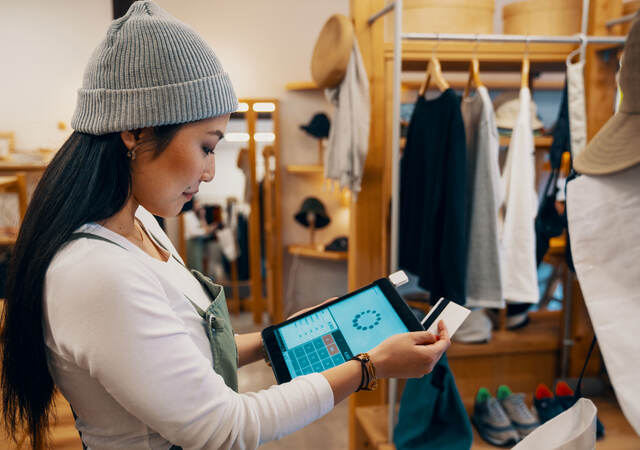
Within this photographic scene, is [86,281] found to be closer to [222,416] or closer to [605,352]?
[222,416]

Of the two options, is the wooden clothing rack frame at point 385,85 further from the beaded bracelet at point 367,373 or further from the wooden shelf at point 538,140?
the beaded bracelet at point 367,373

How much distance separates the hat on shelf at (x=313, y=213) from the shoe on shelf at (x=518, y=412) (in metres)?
2.06

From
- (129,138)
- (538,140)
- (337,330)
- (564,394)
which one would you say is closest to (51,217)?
(129,138)

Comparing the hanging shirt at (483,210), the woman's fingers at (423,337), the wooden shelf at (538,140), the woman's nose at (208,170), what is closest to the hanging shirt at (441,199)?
the hanging shirt at (483,210)

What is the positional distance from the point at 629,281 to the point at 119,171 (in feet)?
2.59

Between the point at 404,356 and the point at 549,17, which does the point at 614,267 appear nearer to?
the point at 404,356

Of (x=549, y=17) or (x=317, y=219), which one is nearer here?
(x=549, y=17)

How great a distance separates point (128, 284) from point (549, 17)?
2.03 metres

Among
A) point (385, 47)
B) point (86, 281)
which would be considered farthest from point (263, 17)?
point (86, 281)

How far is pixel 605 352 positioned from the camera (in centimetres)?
72

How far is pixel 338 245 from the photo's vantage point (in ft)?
12.1

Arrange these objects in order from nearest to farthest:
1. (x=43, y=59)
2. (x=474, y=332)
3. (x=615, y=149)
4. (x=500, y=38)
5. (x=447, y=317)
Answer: (x=615, y=149) → (x=447, y=317) → (x=500, y=38) → (x=474, y=332) → (x=43, y=59)

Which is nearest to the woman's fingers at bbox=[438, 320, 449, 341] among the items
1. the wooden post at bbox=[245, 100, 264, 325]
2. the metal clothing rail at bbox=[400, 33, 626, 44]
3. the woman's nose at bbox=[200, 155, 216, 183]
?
the woman's nose at bbox=[200, 155, 216, 183]

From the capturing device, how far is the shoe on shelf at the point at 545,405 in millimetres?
1892
